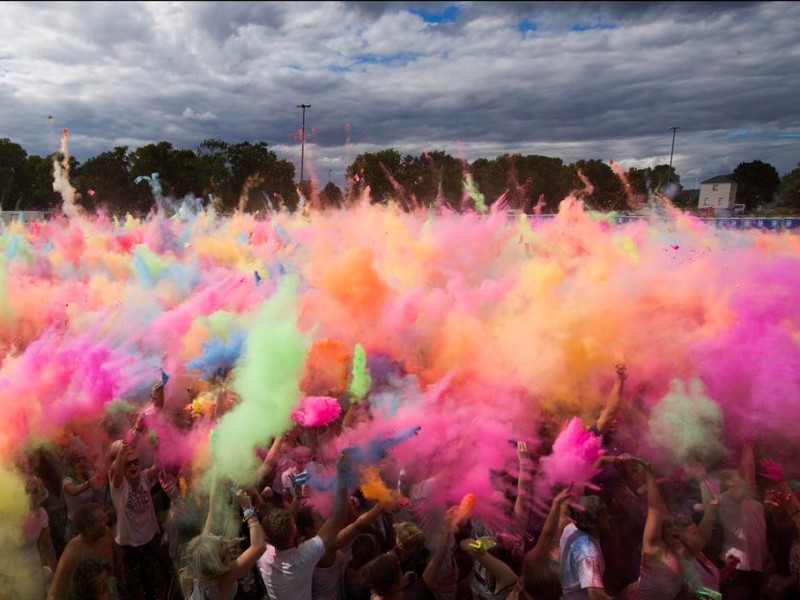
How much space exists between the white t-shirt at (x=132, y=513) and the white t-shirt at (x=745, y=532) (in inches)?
128

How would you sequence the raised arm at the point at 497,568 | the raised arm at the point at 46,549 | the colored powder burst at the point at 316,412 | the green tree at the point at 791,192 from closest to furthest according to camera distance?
the raised arm at the point at 497,568 → the raised arm at the point at 46,549 → the colored powder burst at the point at 316,412 → the green tree at the point at 791,192

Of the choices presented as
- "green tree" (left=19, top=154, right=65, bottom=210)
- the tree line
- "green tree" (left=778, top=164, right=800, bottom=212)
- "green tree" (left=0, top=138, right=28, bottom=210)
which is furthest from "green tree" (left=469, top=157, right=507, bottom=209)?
"green tree" (left=0, top=138, right=28, bottom=210)

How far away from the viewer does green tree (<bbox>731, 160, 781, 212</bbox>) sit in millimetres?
34312

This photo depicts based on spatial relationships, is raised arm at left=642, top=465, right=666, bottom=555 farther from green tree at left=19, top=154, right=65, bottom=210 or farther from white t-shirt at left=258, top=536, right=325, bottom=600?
green tree at left=19, top=154, right=65, bottom=210

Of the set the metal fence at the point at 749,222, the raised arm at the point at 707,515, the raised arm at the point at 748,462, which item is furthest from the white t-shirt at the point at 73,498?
the metal fence at the point at 749,222

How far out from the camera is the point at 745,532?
A: 3.12m

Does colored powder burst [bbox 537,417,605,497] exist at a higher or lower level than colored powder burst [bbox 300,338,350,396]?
lower

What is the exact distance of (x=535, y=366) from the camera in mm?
4023

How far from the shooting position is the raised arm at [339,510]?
2918 millimetres

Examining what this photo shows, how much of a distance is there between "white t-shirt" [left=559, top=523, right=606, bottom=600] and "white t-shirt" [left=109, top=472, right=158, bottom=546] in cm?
241

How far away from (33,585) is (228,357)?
1.88 m

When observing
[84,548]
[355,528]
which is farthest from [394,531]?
[84,548]

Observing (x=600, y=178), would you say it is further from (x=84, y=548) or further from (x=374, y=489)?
(x=84, y=548)

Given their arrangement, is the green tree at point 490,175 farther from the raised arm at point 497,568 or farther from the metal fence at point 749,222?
the raised arm at point 497,568
